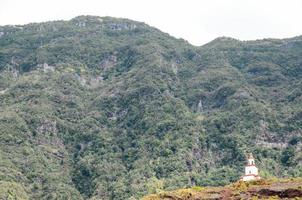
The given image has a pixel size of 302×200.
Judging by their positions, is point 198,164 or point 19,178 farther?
point 198,164

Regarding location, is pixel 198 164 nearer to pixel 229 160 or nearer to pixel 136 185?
pixel 229 160

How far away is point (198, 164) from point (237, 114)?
22.4m

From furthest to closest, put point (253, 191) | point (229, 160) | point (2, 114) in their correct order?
point (2, 114) < point (229, 160) < point (253, 191)

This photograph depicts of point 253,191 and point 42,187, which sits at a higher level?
point 253,191

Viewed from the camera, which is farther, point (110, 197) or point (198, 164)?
point (198, 164)

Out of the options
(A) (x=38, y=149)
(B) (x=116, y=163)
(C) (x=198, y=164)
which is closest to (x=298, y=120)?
(C) (x=198, y=164)

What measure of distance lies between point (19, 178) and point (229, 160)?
4833 centimetres

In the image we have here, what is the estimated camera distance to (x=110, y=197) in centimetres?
16600

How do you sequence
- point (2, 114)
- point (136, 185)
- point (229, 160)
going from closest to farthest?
point (136, 185), point (229, 160), point (2, 114)

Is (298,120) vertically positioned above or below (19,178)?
above

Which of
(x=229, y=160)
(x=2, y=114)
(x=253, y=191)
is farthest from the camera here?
(x=2, y=114)

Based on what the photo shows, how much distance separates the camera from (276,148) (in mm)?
187125

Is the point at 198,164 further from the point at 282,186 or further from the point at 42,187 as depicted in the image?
the point at 282,186

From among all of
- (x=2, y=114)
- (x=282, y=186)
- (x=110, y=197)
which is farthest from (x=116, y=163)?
(x=282, y=186)
